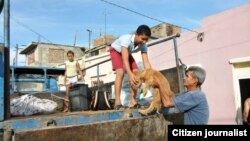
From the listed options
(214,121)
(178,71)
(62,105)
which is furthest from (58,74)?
(214,121)

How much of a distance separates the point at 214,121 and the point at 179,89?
639 centimetres

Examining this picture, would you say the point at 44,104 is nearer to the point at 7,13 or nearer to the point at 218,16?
the point at 7,13

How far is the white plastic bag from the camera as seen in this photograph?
337 centimetres

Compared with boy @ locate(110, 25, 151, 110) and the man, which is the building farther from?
the man

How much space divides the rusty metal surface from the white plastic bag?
1.06m

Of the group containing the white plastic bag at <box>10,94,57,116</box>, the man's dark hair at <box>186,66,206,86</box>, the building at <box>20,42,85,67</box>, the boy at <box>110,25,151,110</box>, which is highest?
the building at <box>20,42,85,67</box>

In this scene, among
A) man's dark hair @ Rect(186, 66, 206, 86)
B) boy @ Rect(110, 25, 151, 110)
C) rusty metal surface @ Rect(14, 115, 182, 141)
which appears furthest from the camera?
boy @ Rect(110, 25, 151, 110)

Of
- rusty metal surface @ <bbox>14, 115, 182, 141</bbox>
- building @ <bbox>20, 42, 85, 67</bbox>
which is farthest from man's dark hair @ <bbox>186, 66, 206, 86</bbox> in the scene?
building @ <bbox>20, 42, 85, 67</bbox>

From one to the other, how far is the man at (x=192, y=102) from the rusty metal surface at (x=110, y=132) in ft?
0.56

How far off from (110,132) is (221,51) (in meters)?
8.25

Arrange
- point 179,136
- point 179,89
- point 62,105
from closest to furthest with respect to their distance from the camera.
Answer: point 179,136, point 179,89, point 62,105

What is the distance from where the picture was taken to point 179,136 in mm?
2799

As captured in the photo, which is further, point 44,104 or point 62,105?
point 62,105

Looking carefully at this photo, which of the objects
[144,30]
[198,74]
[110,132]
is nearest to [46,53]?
[144,30]
